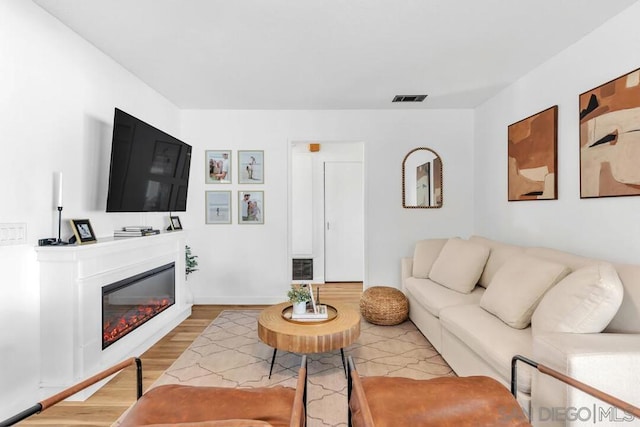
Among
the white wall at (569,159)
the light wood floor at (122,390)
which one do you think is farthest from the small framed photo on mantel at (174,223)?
the white wall at (569,159)

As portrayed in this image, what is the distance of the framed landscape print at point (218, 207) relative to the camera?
4.41m

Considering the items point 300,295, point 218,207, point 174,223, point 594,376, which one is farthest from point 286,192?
point 594,376

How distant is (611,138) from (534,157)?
864mm

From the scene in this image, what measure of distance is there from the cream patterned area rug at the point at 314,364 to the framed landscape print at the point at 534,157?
171 centimetres

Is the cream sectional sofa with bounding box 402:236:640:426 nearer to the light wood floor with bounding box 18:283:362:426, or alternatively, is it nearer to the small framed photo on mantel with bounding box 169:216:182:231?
the light wood floor with bounding box 18:283:362:426

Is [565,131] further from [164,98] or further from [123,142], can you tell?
[164,98]

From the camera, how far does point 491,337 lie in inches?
80.2

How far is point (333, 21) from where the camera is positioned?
232 centimetres

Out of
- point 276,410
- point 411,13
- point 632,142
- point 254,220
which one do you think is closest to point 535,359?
point 276,410

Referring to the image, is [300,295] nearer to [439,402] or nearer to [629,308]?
[439,402]

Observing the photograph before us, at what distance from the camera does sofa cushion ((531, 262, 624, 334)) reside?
171 centimetres

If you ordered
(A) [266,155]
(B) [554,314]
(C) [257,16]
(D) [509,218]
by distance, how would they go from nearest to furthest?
(B) [554,314] < (C) [257,16] < (D) [509,218] < (A) [266,155]

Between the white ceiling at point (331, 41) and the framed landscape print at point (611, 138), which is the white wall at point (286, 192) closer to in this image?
the white ceiling at point (331, 41)

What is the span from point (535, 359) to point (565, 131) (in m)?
1.96
